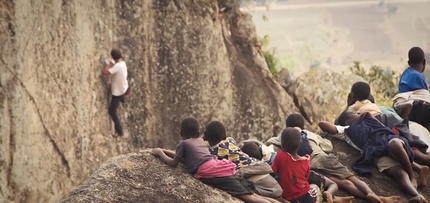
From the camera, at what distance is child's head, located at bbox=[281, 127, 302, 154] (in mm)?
7855

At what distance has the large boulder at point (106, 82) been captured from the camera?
16594 millimetres

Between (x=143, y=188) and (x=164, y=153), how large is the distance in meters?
0.69

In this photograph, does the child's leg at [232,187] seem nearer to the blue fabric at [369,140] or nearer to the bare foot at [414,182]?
the blue fabric at [369,140]

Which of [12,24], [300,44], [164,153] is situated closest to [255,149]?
[164,153]

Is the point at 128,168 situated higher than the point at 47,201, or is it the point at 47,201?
the point at 128,168

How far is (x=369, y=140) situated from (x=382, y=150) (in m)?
0.20

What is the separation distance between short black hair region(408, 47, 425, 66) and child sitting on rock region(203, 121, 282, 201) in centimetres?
295

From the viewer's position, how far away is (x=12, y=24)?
53.1ft

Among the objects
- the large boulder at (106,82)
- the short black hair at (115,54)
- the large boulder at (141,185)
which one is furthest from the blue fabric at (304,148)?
the large boulder at (106,82)

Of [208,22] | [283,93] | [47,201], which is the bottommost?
[47,201]

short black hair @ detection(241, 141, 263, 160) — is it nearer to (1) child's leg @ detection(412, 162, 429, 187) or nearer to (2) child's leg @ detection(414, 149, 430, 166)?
(1) child's leg @ detection(412, 162, 429, 187)

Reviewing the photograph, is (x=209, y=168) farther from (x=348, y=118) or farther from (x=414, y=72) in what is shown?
(x=414, y=72)

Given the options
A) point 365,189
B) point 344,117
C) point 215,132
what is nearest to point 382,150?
point 365,189

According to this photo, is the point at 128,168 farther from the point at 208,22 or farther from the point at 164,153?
the point at 208,22
